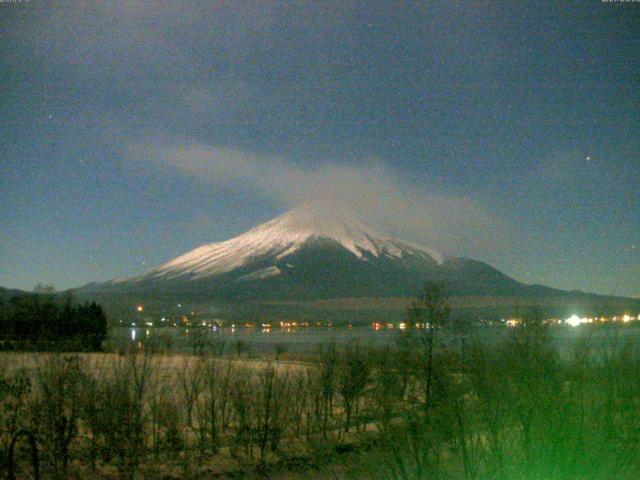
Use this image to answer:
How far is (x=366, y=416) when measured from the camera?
1147cm

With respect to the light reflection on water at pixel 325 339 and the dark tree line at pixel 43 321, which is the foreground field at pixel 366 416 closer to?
the light reflection on water at pixel 325 339

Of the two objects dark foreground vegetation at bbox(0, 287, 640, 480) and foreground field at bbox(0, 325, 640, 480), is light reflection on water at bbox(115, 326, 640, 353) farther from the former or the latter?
dark foreground vegetation at bbox(0, 287, 640, 480)

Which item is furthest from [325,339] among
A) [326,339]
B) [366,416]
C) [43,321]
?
[366,416]

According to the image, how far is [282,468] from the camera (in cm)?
1500

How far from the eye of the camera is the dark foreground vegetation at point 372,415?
4.94 metres

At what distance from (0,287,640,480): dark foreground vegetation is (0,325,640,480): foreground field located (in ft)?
0.07

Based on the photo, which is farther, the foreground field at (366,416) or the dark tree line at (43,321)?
the dark tree line at (43,321)

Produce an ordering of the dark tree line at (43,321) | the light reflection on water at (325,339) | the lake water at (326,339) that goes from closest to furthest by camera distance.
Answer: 1. the lake water at (326,339)
2. the light reflection on water at (325,339)
3. the dark tree line at (43,321)

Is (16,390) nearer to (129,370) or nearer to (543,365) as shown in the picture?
(129,370)

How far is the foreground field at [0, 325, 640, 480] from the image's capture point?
4934 mm

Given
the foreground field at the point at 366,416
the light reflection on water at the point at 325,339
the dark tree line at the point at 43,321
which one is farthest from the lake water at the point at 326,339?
the dark tree line at the point at 43,321

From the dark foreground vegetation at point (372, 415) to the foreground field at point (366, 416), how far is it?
2 cm

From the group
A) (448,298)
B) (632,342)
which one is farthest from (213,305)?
(632,342)

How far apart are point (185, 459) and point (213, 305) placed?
506ft
